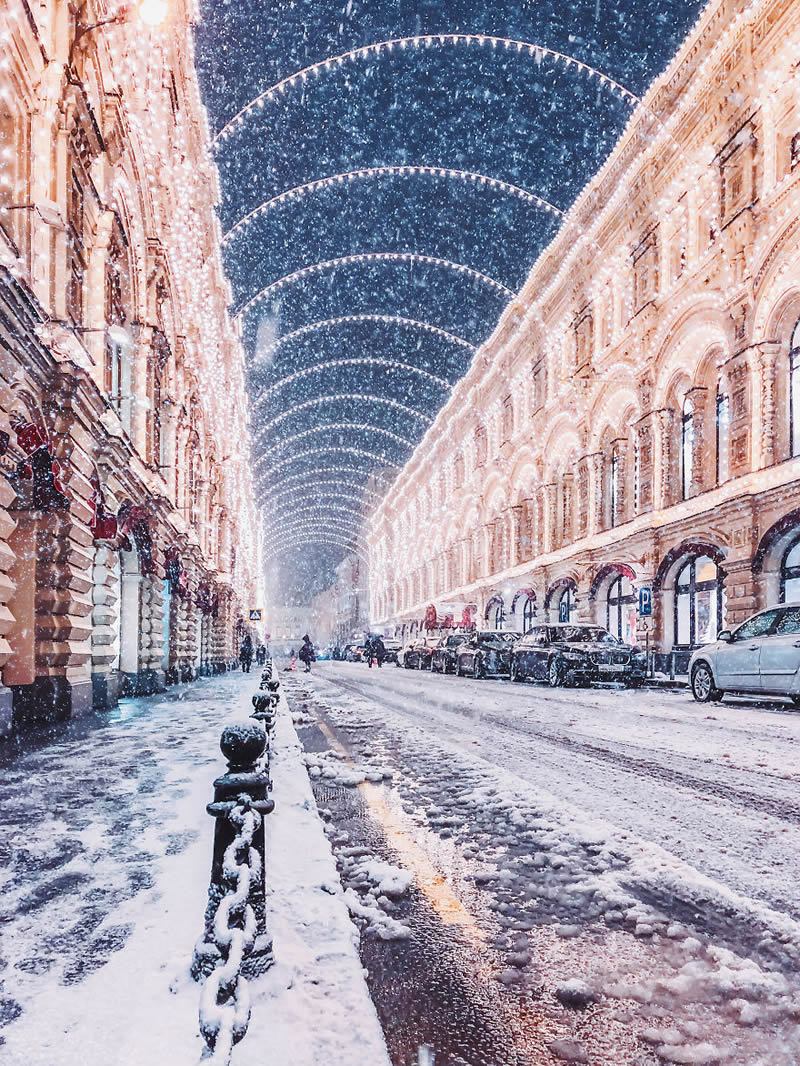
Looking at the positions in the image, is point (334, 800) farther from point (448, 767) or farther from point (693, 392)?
point (693, 392)

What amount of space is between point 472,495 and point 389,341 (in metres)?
12.6

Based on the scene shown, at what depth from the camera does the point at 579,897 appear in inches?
136

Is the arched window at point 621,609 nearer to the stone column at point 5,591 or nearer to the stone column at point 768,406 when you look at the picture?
the stone column at point 768,406

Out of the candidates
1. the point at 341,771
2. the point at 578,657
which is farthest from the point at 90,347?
the point at 578,657

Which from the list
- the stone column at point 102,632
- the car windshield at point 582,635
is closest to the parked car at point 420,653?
the car windshield at point 582,635

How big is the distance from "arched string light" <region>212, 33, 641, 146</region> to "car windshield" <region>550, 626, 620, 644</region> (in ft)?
48.4

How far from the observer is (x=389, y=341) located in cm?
4047

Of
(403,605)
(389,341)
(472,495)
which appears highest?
(389,341)

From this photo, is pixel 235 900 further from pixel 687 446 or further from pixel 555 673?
pixel 687 446

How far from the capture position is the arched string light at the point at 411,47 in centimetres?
2003

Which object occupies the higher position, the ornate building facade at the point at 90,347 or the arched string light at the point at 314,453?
the arched string light at the point at 314,453

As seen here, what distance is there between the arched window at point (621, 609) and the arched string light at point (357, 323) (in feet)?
48.8

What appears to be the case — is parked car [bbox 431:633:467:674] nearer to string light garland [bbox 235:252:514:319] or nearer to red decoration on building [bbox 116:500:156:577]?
red decoration on building [bbox 116:500:156:577]

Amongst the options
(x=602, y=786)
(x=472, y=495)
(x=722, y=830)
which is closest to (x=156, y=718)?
(x=602, y=786)
